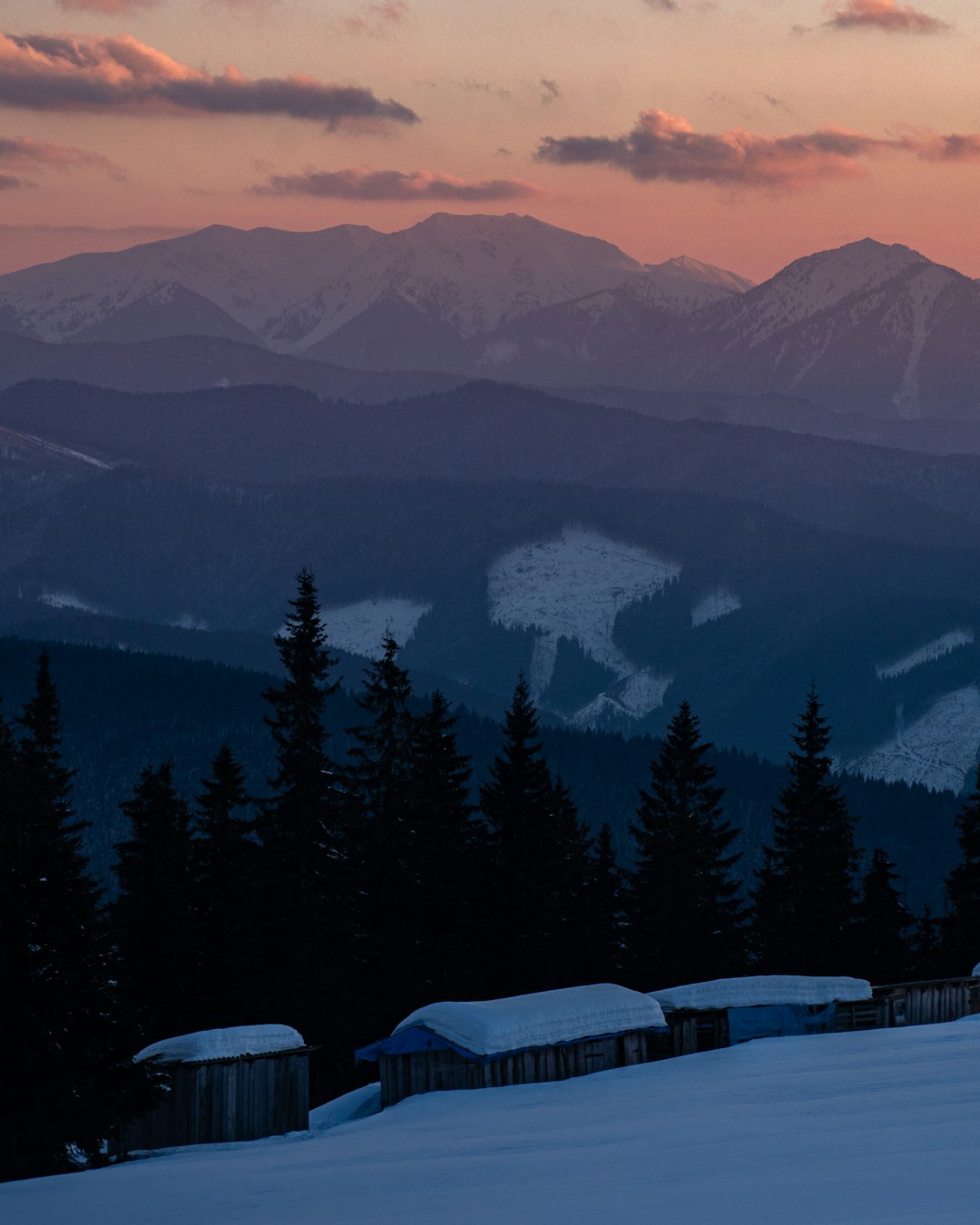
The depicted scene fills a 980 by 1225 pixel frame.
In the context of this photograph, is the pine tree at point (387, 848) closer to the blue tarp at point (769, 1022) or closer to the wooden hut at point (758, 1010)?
the wooden hut at point (758, 1010)

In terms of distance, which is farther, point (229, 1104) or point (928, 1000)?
point (928, 1000)

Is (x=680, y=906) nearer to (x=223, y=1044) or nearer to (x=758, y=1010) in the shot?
(x=758, y=1010)

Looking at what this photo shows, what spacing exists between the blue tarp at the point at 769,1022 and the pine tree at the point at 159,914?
23.7 metres

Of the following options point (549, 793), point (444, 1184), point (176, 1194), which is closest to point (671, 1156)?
point (444, 1184)

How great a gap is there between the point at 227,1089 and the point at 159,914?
24.3 meters

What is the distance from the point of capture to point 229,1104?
43719mm

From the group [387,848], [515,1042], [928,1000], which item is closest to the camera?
[515,1042]

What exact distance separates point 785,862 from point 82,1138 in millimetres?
45954

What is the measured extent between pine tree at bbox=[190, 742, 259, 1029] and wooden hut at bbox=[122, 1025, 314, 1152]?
17.0 m

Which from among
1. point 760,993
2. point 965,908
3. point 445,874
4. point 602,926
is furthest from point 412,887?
point 965,908

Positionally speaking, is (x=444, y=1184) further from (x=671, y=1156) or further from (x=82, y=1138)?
(x=82, y=1138)

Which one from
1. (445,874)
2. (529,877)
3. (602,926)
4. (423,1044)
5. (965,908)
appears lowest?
(423,1044)

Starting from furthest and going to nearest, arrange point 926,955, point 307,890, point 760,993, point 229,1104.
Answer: point 926,955 < point 307,890 < point 760,993 < point 229,1104

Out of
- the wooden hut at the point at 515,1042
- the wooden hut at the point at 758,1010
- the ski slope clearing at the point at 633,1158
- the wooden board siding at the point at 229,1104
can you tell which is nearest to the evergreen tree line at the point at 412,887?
the wooden board siding at the point at 229,1104
